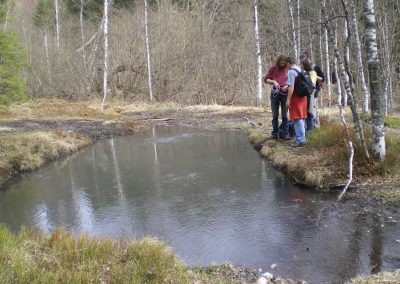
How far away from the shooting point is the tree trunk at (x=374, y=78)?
7.64 metres

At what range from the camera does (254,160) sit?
11484 mm

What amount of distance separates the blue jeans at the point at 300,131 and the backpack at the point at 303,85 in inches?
24.3

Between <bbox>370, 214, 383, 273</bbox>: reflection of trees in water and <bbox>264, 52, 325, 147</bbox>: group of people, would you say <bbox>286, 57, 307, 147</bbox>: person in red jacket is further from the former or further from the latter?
<bbox>370, 214, 383, 273</bbox>: reflection of trees in water

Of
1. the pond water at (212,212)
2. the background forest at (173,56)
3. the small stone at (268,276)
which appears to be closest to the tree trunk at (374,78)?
the pond water at (212,212)

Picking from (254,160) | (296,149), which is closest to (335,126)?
(296,149)

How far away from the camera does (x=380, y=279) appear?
453 centimetres

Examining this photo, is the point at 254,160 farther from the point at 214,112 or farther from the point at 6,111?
the point at 6,111

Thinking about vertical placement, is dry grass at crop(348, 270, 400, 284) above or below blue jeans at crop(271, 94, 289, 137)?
below

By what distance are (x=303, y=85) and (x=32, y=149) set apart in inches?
293

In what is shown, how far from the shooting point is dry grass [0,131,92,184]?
1145 cm

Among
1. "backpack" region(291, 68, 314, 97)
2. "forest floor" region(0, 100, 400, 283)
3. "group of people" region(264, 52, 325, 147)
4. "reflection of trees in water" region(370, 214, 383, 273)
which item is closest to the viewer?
"reflection of trees in water" region(370, 214, 383, 273)

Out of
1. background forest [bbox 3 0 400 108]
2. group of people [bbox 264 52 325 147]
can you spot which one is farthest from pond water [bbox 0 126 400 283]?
background forest [bbox 3 0 400 108]

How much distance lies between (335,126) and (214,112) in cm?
1343

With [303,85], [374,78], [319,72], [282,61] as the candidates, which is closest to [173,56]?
[319,72]
